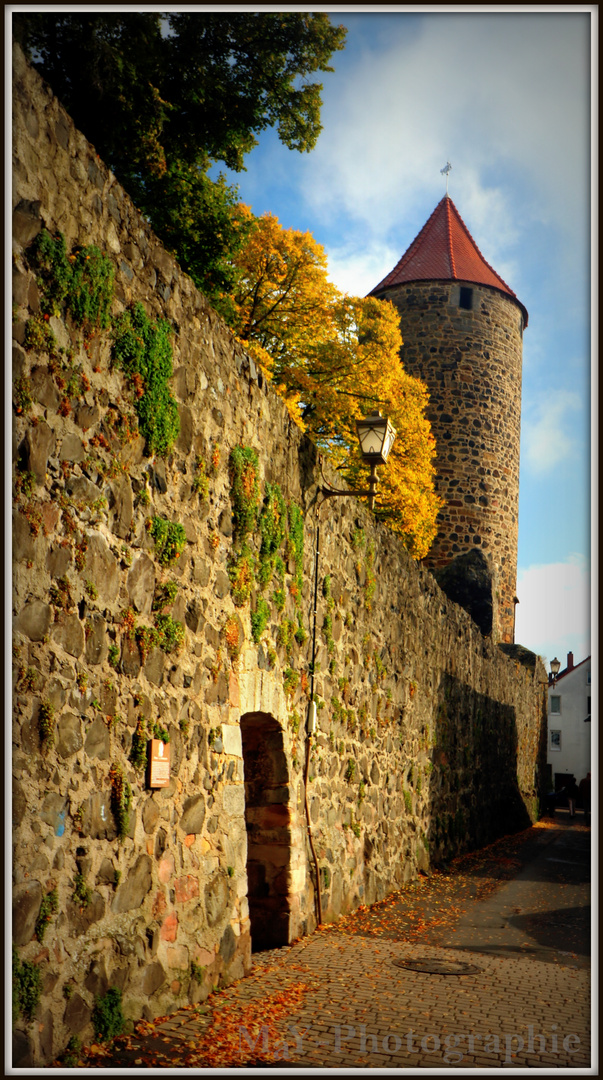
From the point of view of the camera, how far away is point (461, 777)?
1412 centimetres

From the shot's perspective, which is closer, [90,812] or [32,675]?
[32,675]

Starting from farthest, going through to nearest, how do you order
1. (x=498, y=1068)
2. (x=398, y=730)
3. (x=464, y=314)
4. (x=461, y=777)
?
(x=464, y=314) < (x=461, y=777) < (x=398, y=730) < (x=498, y=1068)

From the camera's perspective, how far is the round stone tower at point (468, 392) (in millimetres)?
26766

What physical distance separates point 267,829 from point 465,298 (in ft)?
76.3

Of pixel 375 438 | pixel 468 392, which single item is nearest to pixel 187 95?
pixel 375 438

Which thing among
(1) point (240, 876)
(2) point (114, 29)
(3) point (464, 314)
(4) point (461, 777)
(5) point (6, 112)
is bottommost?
(4) point (461, 777)

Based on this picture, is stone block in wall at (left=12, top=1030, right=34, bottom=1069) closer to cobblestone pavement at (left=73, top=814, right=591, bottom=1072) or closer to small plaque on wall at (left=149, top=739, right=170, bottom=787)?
cobblestone pavement at (left=73, top=814, right=591, bottom=1072)

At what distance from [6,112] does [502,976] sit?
537 cm

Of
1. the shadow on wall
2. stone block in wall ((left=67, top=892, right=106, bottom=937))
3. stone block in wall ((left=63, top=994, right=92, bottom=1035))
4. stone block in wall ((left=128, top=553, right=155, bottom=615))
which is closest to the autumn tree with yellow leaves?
the shadow on wall

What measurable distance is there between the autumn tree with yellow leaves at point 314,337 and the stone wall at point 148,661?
9.58 metres

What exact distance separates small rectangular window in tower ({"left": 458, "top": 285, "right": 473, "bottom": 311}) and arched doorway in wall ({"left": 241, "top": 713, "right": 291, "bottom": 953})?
22758 mm

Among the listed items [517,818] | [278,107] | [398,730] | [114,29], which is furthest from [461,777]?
[114,29]

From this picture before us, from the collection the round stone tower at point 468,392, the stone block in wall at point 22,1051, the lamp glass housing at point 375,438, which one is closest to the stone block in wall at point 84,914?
the stone block in wall at point 22,1051

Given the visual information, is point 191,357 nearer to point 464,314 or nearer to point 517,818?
point 517,818
